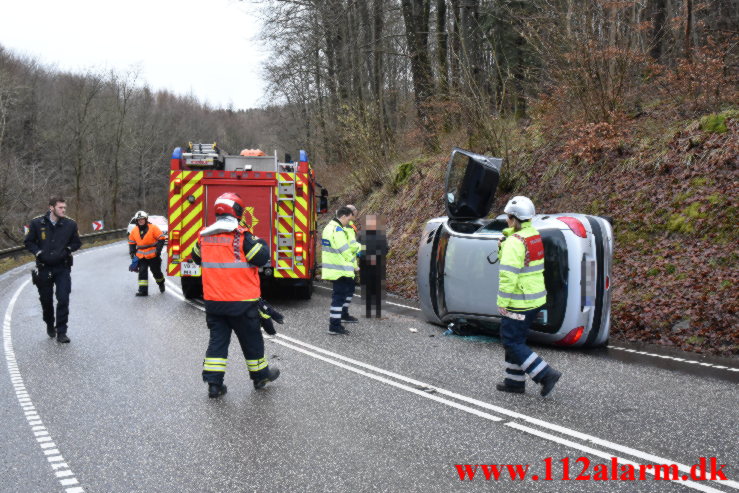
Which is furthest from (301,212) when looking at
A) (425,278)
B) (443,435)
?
(443,435)

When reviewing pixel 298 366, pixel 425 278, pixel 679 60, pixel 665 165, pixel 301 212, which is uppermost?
pixel 679 60

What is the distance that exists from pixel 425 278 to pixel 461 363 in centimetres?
223

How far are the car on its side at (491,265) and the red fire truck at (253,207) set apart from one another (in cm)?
348

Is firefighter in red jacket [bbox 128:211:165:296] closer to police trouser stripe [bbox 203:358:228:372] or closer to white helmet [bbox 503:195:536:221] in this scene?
police trouser stripe [bbox 203:358:228:372]

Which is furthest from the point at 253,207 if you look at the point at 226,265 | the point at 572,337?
the point at 572,337

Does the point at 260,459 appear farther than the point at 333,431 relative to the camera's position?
No

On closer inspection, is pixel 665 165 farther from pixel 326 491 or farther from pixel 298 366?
pixel 326 491

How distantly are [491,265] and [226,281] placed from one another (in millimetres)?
3466

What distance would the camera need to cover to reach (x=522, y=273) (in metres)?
6.16

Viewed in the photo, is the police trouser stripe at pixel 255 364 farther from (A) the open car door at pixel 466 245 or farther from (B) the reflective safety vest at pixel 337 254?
(B) the reflective safety vest at pixel 337 254

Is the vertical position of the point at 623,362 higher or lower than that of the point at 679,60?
lower

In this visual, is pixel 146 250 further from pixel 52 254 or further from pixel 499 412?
pixel 499 412

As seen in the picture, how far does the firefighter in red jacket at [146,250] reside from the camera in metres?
13.5

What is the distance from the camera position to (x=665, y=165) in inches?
476
